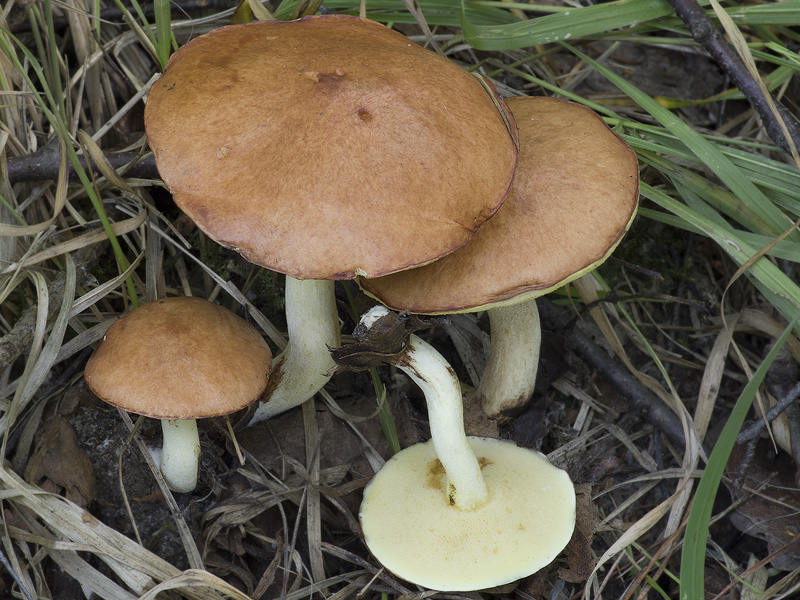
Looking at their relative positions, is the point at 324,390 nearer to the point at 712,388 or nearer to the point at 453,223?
the point at 453,223


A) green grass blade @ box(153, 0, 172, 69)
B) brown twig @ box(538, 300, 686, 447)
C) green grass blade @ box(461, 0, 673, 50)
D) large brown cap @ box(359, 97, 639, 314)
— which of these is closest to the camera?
large brown cap @ box(359, 97, 639, 314)

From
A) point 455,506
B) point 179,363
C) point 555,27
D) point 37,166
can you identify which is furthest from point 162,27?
point 455,506

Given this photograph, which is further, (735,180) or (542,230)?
(735,180)

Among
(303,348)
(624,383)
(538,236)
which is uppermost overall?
(538,236)

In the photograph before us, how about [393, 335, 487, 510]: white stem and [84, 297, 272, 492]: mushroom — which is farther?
[393, 335, 487, 510]: white stem

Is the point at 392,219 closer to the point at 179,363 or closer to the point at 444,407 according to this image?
the point at 444,407

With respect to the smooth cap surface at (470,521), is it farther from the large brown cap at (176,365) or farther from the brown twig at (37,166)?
the brown twig at (37,166)

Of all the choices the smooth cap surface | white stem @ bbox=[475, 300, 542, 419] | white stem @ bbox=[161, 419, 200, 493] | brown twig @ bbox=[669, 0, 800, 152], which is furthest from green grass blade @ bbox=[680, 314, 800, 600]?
white stem @ bbox=[161, 419, 200, 493]

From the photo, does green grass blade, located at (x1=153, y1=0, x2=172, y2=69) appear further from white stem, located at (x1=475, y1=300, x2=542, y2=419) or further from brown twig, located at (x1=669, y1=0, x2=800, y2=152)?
brown twig, located at (x1=669, y1=0, x2=800, y2=152)
